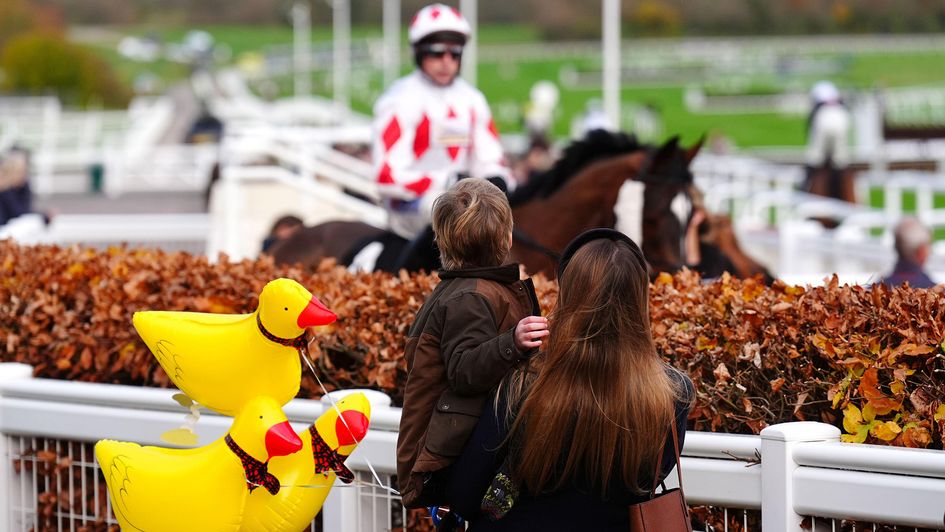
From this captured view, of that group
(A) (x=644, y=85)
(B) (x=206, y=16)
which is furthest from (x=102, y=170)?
(B) (x=206, y=16)

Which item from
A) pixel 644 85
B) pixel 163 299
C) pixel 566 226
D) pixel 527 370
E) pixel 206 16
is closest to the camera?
pixel 527 370

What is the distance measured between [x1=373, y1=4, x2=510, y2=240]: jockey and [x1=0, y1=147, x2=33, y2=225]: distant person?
18.2ft

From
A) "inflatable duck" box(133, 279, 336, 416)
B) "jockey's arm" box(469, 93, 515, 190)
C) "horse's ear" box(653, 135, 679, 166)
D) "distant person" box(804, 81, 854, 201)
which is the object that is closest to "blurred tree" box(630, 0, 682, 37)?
"distant person" box(804, 81, 854, 201)

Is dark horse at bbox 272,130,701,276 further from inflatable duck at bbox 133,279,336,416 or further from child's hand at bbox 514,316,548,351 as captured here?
child's hand at bbox 514,316,548,351

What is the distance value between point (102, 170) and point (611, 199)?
32.1 m

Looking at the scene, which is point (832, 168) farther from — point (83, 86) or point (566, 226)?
point (83, 86)

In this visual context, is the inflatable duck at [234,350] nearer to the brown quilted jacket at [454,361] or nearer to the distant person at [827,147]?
the brown quilted jacket at [454,361]

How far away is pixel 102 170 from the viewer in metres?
37.0

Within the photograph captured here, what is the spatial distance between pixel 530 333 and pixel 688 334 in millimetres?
1028

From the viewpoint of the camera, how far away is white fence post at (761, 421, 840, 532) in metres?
3.19

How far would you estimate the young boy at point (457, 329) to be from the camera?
300cm

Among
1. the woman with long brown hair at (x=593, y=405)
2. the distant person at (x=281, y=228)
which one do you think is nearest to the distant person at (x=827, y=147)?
the distant person at (x=281, y=228)

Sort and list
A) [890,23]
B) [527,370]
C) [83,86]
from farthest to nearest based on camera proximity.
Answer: [890,23] → [83,86] → [527,370]

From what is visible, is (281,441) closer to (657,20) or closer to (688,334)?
(688,334)
